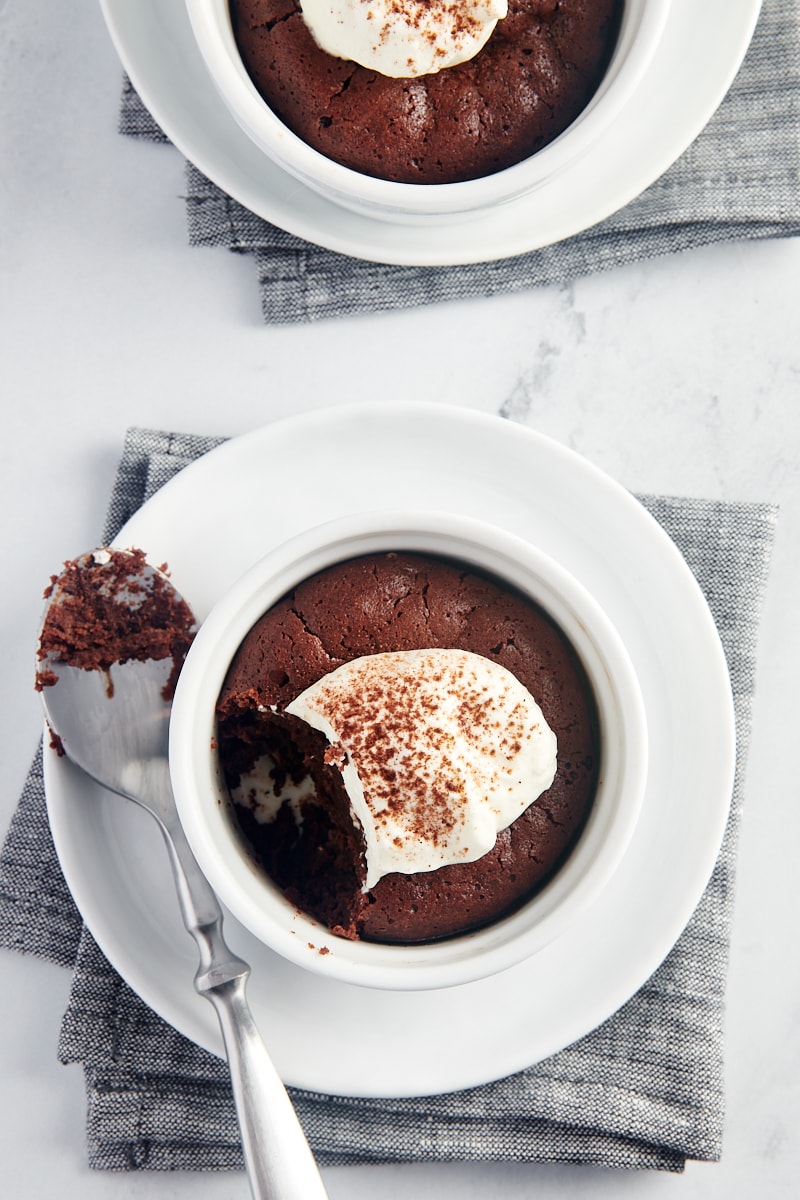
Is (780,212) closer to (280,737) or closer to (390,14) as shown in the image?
(390,14)

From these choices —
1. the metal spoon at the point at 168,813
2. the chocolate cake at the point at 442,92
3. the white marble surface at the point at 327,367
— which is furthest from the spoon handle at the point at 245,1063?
the chocolate cake at the point at 442,92

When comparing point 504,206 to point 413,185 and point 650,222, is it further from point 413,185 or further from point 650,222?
point 650,222

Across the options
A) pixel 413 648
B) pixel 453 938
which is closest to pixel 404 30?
pixel 413 648

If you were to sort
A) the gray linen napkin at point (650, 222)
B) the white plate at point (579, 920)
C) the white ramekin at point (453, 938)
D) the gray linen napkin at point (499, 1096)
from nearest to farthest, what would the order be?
the white ramekin at point (453, 938)
the white plate at point (579, 920)
the gray linen napkin at point (499, 1096)
the gray linen napkin at point (650, 222)

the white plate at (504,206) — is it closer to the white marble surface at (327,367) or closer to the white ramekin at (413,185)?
the white ramekin at (413,185)

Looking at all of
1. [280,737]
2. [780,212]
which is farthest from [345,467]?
[780,212]

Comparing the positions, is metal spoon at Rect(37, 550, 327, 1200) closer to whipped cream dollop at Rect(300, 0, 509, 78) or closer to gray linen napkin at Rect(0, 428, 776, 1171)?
gray linen napkin at Rect(0, 428, 776, 1171)
